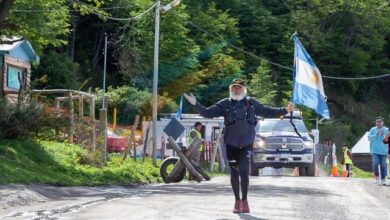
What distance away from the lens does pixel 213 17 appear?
210ft

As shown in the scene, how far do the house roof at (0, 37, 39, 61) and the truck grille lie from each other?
8903 millimetres

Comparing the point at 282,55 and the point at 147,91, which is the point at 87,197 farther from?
the point at 282,55

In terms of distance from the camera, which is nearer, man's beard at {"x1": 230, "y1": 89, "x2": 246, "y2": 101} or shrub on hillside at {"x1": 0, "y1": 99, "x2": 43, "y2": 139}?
man's beard at {"x1": 230, "y1": 89, "x2": 246, "y2": 101}

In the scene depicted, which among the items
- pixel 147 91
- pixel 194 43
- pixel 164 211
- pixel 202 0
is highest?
pixel 202 0

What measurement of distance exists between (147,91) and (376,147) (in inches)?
1358

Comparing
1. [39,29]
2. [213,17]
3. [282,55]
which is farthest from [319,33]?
[39,29]

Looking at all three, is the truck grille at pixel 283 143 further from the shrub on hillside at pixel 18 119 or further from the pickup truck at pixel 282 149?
the shrub on hillside at pixel 18 119

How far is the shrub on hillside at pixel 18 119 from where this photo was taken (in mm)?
20281

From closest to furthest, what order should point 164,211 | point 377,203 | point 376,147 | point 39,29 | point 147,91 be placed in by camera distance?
point 164,211, point 377,203, point 376,147, point 39,29, point 147,91

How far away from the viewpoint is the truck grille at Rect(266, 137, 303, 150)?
85.5 ft

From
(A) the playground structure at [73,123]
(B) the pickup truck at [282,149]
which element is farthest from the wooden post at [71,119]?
(B) the pickup truck at [282,149]

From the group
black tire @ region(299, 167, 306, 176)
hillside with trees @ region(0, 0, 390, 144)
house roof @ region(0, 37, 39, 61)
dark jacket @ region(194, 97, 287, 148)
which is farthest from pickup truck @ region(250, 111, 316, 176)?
hillside with trees @ region(0, 0, 390, 144)

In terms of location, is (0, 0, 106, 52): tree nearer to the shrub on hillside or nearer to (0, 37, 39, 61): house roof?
(0, 37, 39, 61): house roof

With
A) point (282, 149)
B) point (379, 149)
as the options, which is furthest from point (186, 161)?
point (282, 149)
